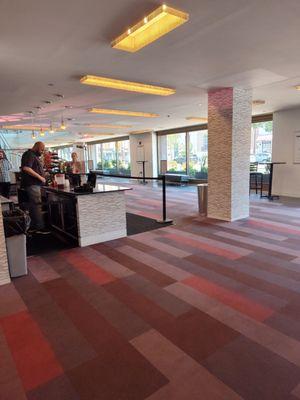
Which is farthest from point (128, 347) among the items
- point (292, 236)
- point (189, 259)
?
point (292, 236)

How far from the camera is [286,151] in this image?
8.54 metres

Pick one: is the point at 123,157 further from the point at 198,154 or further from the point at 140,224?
the point at 140,224

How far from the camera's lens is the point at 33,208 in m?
5.27

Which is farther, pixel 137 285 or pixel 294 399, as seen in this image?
pixel 137 285

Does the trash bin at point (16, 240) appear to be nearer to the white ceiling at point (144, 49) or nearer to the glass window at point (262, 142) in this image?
the white ceiling at point (144, 49)

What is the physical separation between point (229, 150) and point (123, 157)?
1186 centimetres

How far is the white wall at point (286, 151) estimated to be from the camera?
328 inches

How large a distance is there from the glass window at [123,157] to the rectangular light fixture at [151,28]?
13.1m

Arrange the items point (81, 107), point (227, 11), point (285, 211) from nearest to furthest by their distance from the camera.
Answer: point (227, 11), point (285, 211), point (81, 107)

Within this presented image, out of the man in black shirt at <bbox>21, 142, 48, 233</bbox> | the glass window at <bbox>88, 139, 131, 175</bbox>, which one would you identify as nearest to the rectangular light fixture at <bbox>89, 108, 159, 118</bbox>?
the man in black shirt at <bbox>21, 142, 48, 233</bbox>

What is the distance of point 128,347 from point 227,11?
304 cm

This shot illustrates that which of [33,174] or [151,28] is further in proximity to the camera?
[33,174]

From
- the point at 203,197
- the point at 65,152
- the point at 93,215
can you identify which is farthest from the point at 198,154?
the point at 65,152

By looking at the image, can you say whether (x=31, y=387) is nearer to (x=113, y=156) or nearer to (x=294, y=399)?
(x=294, y=399)
